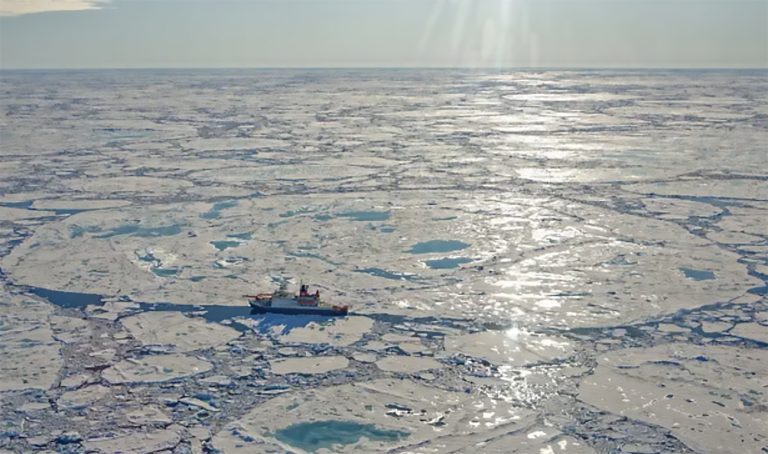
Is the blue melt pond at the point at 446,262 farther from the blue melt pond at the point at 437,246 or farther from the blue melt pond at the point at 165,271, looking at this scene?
the blue melt pond at the point at 165,271

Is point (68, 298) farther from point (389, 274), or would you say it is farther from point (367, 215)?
point (367, 215)

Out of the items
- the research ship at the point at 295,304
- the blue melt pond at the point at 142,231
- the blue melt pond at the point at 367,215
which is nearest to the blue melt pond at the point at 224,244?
the blue melt pond at the point at 142,231

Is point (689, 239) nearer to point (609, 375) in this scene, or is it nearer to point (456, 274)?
point (456, 274)

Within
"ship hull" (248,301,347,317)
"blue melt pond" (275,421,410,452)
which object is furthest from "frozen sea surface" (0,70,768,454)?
"ship hull" (248,301,347,317)

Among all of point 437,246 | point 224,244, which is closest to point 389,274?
point 437,246

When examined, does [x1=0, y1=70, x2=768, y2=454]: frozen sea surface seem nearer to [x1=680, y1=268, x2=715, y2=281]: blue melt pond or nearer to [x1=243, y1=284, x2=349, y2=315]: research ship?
[x1=680, y1=268, x2=715, y2=281]: blue melt pond
